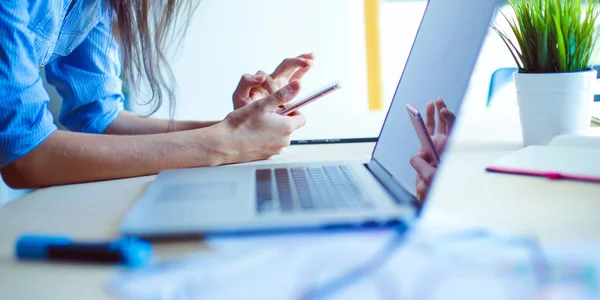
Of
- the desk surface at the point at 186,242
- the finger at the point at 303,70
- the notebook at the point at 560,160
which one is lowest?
the notebook at the point at 560,160

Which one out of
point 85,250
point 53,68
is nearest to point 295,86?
point 85,250

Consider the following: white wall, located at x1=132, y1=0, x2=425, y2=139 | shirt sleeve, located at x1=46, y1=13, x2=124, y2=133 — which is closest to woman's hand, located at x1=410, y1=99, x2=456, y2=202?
shirt sleeve, located at x1=46, y1=13, x2=124, y2=133

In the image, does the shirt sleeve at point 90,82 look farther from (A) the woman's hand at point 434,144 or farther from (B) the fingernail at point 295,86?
(A) the woman's hand at point 434,144

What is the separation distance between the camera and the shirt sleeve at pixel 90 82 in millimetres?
1021

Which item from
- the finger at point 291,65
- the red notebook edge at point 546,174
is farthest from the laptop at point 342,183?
the finger at point 291,65

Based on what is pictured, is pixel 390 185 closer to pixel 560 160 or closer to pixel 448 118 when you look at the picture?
pixel 448 118

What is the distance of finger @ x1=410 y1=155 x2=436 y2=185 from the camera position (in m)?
0.50

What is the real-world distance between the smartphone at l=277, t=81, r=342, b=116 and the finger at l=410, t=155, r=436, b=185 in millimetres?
253

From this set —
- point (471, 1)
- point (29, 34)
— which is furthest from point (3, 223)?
point (471, 1)

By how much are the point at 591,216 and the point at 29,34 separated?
0.67 m

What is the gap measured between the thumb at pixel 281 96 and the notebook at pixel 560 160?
0.98 ft

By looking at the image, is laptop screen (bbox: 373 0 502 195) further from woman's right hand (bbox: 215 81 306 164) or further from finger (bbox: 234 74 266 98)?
finger (bbox: 234 74 266 98)

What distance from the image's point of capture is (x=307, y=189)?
0.51 metres

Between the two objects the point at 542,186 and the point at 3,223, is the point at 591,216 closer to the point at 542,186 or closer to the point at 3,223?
the point at 542,186
